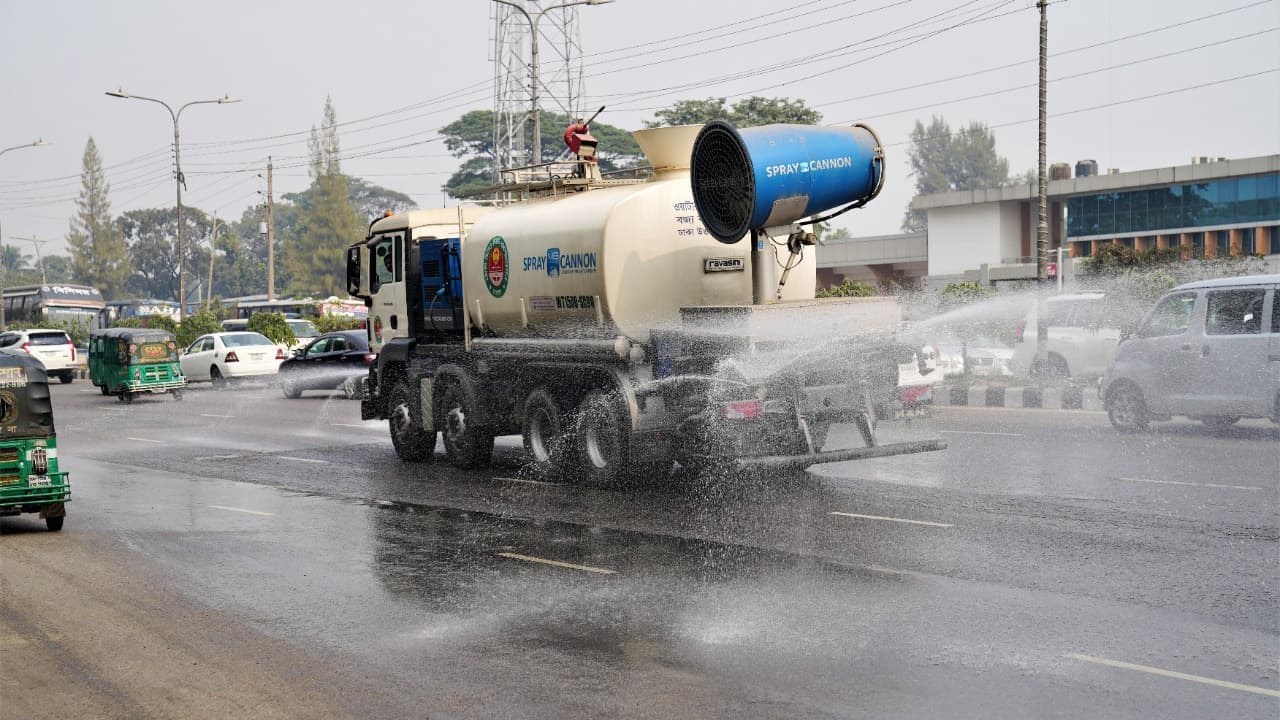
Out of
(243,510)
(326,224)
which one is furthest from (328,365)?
(326,224)

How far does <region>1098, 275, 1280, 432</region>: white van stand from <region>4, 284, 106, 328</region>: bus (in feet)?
212

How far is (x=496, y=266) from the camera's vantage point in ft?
47.2

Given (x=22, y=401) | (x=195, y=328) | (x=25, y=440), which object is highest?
(x=195, y=328)

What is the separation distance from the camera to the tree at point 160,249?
426ft

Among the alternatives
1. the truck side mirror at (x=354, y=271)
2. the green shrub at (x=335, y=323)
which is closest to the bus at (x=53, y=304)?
the green shrub at (x=335, y=323)

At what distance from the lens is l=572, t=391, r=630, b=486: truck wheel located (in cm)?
1246

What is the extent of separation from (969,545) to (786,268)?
4240mm

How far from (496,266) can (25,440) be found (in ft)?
17.7

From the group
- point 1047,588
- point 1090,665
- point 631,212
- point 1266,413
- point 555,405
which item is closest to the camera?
point 1090,665

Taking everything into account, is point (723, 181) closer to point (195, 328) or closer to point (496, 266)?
point (496, 266)

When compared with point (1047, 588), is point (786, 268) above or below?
above

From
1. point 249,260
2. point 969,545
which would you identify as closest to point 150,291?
point 249,260

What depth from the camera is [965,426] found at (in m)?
18.2

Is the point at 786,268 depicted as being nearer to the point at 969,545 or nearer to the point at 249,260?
the point at 969,545
